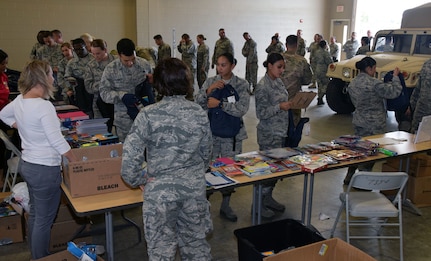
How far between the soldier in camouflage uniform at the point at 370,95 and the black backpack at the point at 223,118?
1541 millimetres

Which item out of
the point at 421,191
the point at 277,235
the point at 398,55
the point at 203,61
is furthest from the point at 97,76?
the point at 203,61

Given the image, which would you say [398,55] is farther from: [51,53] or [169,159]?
[169,159]

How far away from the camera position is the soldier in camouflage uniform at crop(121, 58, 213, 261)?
224 cm

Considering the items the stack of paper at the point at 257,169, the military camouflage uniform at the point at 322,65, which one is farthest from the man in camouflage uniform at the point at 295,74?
the military camouflage uniform at the point at 322,65

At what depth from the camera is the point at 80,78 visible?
599cm

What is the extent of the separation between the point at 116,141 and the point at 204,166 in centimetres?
145

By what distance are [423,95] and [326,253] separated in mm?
3613

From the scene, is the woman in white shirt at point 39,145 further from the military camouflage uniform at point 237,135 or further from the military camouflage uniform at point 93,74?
the military camouflage uniform at point 93,74

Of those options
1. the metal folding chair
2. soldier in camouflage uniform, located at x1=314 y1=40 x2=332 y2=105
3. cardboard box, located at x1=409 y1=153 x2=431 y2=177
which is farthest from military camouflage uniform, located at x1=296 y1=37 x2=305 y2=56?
the metal folding chair

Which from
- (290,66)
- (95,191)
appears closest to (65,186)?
(95,191)

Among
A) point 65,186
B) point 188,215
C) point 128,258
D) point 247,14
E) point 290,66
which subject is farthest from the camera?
point 247,14

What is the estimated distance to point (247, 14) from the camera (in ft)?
46.9

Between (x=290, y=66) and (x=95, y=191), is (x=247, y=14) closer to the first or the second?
(x=290, y=66)

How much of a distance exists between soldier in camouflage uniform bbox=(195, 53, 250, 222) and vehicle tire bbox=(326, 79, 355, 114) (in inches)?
210
